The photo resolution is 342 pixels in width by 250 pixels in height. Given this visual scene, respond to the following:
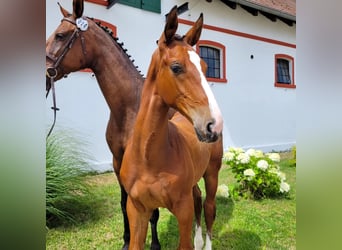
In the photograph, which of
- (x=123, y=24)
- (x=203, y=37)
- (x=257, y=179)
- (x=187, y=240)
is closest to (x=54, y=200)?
(x=187, y=240)

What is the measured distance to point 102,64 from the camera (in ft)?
4.97

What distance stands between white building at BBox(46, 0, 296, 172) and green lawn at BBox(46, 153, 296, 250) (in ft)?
2.31

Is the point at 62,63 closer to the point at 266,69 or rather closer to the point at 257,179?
the point at 257,179

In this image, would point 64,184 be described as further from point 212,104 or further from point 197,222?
point 212,104

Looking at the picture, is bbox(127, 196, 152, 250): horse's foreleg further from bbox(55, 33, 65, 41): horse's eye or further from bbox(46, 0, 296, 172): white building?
bbox(46, 0, 296, 172): white building

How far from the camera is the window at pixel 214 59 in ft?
15.1

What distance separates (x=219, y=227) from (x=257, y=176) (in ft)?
2.80

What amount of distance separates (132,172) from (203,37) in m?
3.78

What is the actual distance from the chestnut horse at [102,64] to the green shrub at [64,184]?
0.76 meters

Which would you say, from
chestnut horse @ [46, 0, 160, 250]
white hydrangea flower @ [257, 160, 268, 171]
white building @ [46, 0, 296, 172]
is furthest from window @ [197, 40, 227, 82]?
chestnut horse @ [46, 0, 160, 250]

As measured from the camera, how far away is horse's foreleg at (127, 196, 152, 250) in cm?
115

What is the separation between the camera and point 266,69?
434cm

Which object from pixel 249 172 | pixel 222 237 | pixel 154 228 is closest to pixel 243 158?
pixel 249 172

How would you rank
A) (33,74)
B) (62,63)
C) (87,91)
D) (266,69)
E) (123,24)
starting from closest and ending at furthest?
(33,74), (62,63), (87,91), (123,24), (266,69)
